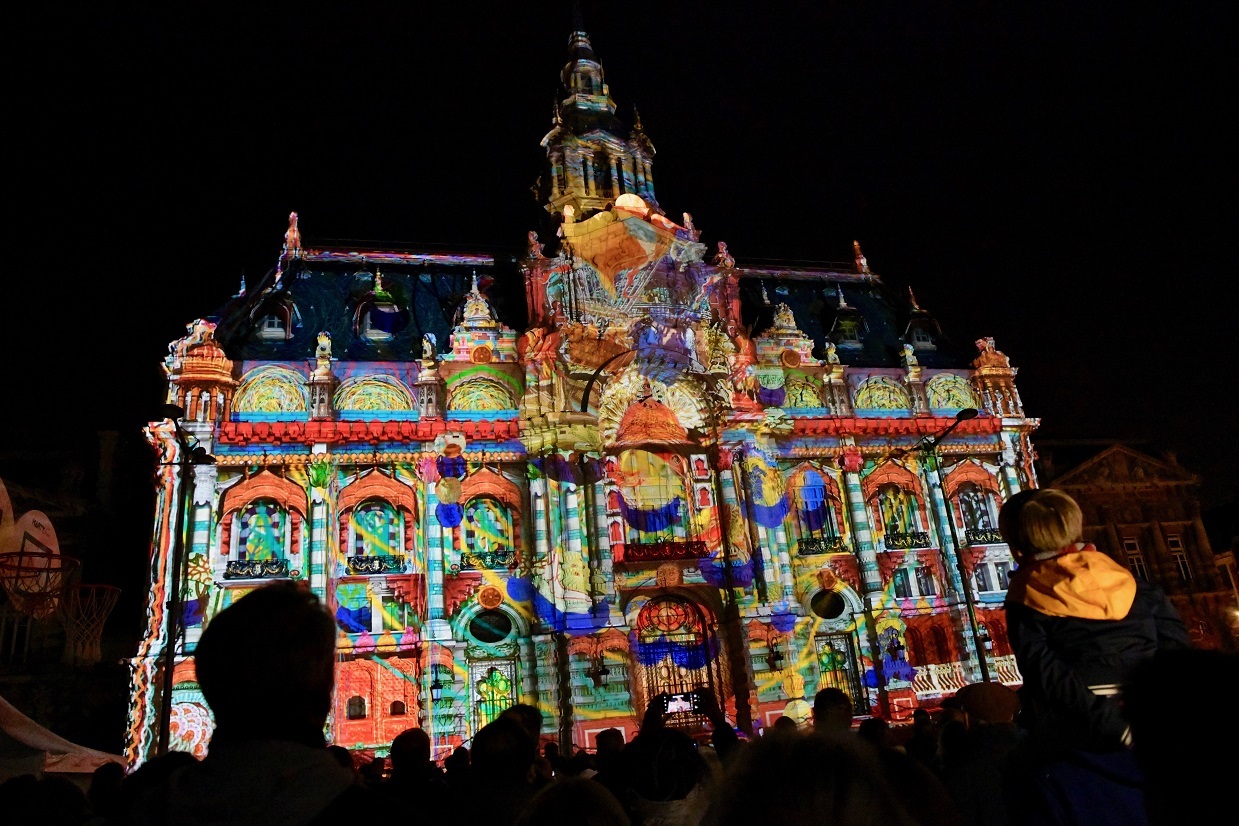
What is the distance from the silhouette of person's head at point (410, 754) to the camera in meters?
7.23

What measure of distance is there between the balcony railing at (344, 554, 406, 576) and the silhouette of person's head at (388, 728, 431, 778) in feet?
82.4

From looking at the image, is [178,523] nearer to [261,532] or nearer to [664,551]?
[261,532]

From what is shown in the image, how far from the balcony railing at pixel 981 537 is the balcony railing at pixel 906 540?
5.76ft

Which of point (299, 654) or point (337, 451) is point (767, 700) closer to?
point (337, 451)

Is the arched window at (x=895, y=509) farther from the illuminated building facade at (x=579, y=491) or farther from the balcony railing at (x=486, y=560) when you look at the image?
the balcony railing at (x=486, y=560)

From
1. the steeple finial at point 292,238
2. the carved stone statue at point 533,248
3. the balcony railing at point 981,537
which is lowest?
the balcony railing at point 981,537

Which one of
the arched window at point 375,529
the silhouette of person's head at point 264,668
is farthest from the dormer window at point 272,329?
the silhouette of person's head at point 264,668

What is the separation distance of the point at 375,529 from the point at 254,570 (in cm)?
425

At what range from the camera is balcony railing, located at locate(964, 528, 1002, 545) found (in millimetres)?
36906

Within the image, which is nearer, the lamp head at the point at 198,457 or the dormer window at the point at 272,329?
the lamp head at the point at 198,457

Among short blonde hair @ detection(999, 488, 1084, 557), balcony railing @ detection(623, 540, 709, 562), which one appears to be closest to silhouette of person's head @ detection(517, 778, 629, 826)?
short blonde hair @ detection(999, 488, 1084, 557)

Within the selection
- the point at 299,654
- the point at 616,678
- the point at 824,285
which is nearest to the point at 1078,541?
the point at 299,654

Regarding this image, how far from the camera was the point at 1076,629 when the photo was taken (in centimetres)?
440

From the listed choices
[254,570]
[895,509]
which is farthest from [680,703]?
[254,570]
